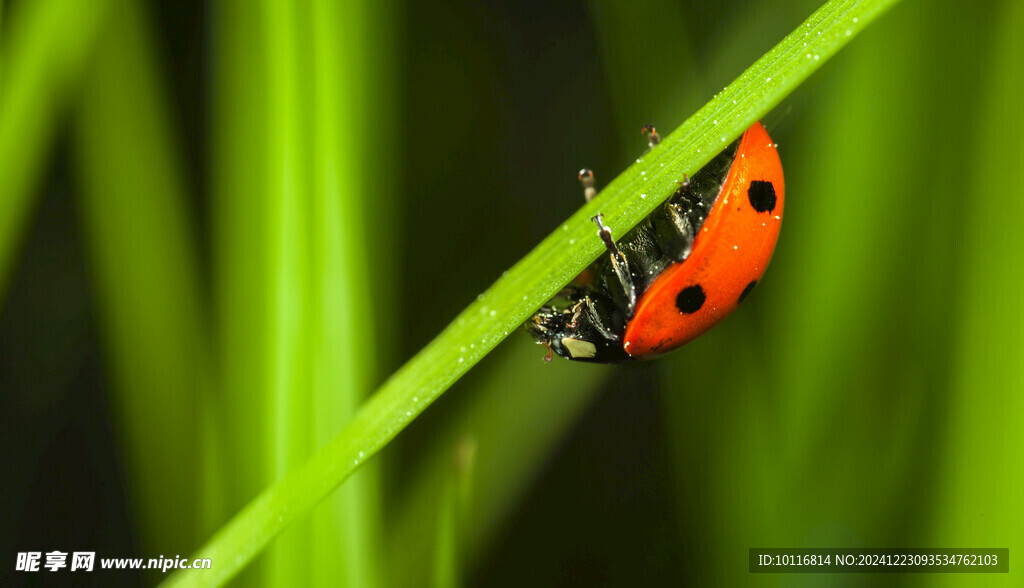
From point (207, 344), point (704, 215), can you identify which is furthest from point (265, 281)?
point (704, 215)

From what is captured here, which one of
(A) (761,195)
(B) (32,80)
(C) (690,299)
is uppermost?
(B) (32,80)

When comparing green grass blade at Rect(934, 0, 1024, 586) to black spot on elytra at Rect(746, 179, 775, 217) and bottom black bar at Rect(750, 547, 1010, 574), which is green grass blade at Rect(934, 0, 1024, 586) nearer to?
bottom black bar at Rect(750, 547, 1010, 574)

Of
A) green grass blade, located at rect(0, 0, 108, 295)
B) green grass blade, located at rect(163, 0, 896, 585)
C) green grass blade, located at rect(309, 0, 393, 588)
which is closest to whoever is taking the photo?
green grass blade, located at rect(163, 0, 896, 585)

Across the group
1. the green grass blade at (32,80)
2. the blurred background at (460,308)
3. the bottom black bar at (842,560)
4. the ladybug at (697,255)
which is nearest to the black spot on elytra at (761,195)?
the ladybug at (697,255)

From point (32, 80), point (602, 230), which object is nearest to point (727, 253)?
point (602, 230)

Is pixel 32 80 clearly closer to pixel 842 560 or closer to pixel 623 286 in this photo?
pixel 623 286

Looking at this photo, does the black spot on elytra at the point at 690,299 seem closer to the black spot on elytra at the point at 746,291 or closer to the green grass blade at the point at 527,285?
the black spot on elytra at the point at 746,291

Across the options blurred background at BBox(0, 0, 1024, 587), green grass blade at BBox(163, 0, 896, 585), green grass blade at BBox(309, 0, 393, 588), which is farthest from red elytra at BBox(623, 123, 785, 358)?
green grass blade at BBox(309, 0, 393, 588)
